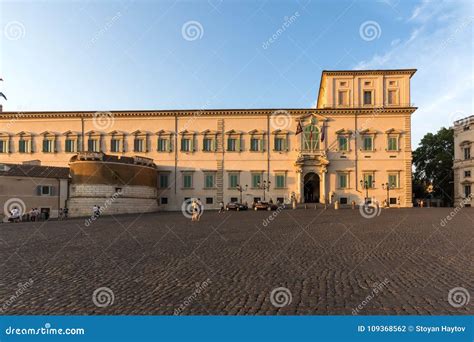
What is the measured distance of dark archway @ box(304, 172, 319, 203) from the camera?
4125 cm

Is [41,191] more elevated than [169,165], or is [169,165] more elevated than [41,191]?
[169,165]

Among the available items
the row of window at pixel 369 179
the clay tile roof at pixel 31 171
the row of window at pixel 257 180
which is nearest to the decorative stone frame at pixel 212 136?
the row of window at pixel 257 180

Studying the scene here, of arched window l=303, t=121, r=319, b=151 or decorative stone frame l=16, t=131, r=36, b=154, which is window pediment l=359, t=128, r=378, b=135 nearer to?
arched window l=303, t=121, r=319, b=151

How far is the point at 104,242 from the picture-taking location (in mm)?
11141

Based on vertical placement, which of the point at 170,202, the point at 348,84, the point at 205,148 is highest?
the point at 348,84

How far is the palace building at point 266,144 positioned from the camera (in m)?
40.2

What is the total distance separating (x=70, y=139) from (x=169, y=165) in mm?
13218

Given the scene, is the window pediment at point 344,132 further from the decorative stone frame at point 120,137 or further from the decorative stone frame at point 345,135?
the decorative stone frame at point 120,137

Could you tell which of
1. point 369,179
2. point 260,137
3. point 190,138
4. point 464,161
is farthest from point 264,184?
point 464,161

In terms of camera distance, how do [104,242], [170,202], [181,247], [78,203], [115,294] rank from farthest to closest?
[170,202]
[78,203]
[104,242]
[181,247]
[115,294]

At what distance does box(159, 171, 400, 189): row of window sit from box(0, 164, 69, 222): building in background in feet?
40.7

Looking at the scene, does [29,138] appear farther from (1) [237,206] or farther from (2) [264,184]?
(2) [264,184]


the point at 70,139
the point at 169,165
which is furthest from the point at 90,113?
the point at 169,165

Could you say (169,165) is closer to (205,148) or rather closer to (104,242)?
(205,148)
